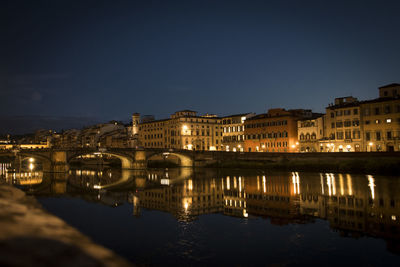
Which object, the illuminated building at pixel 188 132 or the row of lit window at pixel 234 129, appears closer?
the row of lit window at pixel 234 129

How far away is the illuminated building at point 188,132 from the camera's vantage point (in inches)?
4203

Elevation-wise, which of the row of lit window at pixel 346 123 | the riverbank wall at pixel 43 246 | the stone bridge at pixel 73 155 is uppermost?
the row of lit window at pixel 346 123

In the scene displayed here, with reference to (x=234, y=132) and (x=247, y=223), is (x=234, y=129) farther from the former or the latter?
(x=247, y=223)

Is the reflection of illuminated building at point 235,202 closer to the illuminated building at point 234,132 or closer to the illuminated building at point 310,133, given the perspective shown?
the illuminated building at point 310,133

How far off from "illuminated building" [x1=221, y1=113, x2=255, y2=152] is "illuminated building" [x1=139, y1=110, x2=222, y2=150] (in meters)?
4.50

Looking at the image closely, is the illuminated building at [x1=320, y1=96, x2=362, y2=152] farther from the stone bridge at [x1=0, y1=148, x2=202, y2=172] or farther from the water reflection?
the stone bridge at [x1=0, y1=148, x2=202, y2=172]

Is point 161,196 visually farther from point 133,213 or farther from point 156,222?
point 156,222

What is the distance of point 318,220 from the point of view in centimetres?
2245

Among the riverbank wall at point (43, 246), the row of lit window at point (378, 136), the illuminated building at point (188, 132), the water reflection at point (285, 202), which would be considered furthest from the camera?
the illuminated building at point (188, 132)

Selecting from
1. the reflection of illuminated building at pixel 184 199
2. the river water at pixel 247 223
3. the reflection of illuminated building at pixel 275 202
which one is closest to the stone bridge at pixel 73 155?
the river water at pixel 247 223

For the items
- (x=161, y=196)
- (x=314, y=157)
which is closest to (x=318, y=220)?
(x=161, y=196)

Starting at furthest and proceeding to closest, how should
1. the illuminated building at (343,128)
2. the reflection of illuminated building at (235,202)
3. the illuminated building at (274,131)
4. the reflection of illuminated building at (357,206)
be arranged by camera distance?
the illuminated building at (274,131) < the illuminated building at (343,128) < the reflection of illuminated building at (235,202) < the reflection of illuminated building at (357,206)

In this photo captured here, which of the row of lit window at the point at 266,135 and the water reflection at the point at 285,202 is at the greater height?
the row of lit window at the point at 266,135

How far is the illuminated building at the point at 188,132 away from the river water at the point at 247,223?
220 ft
